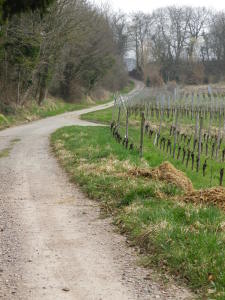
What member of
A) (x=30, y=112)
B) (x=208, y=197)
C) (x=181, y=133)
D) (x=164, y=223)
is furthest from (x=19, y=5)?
(x=30, y=112)

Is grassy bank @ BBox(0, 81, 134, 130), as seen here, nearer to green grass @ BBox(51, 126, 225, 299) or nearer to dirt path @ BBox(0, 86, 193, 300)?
green grass @ BBox(51, 126, 225, 299)

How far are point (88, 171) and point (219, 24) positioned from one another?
7852 centimetres

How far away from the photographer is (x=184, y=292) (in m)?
4.50

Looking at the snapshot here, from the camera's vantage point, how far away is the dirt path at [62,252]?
450cm

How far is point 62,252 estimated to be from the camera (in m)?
5.54

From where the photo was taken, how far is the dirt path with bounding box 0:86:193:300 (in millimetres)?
4500

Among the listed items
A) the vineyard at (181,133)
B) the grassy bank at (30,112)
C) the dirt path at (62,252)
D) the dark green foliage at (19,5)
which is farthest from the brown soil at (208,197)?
the grassy bank at (30,112)

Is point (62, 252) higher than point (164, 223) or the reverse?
the reverse

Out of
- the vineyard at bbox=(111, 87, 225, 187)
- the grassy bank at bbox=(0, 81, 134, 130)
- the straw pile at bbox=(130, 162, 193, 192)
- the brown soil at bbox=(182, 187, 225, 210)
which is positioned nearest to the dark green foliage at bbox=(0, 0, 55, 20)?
the vineyard at bbox=(111, 87, 225, 187)

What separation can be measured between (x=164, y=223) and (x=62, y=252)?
1423 mm

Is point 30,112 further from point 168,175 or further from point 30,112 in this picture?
point 168,175

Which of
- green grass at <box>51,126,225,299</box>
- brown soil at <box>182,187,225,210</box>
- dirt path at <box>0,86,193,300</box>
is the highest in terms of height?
brown soil at <box>182,187,225,210</box>

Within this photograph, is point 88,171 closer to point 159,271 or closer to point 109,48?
point 159,271

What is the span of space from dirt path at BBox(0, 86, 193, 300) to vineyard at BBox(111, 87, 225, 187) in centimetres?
342
